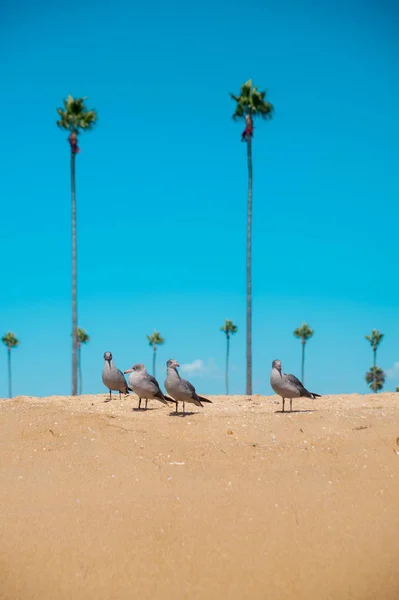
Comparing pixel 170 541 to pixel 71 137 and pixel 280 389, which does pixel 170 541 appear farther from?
pixel 71 137

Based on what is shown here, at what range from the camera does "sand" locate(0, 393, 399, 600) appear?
21.6 feet

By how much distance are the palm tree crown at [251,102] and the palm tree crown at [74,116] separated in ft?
27.4

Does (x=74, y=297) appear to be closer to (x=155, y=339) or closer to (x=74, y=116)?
(x=74, y=116)

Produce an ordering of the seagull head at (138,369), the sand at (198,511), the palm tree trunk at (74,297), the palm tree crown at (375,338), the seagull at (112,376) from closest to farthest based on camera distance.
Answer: the sand at (198,511) → the seagull head at (138,369) → the seagull at (112,376) → the palm tree trunk at (74,297) → the palm tree crown at (375,338)

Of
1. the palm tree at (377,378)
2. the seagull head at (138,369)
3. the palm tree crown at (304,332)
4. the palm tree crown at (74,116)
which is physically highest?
the palm tree crown at (74,116)

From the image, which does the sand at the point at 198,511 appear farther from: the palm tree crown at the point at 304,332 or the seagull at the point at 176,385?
the palm tree crown at the point at 304,332

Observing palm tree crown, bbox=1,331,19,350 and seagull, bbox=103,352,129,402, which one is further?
palm tree crown, bbox=1,331,19,350

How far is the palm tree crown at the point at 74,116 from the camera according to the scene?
31.8 metres

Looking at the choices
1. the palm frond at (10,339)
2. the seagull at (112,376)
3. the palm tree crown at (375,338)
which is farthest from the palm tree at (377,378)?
the seagull at (112,376)

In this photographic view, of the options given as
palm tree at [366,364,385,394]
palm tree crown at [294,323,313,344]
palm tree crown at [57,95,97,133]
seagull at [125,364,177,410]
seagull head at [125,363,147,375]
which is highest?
palm tree crown at [57,95,97,133]

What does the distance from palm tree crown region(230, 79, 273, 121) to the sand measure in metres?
23.4

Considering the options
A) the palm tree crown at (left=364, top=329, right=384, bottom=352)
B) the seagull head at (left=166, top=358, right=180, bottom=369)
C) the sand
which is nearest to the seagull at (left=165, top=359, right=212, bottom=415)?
the seagull head at (left=166, top=358, right=180, bottom=369)

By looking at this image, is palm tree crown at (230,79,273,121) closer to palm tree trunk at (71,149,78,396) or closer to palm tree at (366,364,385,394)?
palm tree trunk at (71,149,78,396)

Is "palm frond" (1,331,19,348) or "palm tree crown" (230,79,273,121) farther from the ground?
"palm tree crown" (230,79,273,121)
